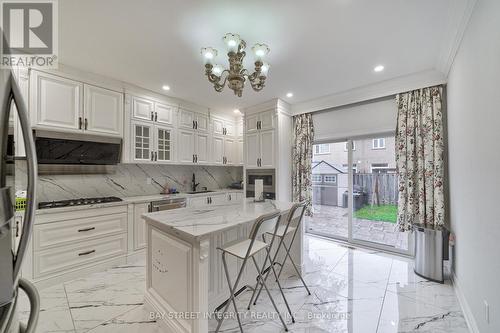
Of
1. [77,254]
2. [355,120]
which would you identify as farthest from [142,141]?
[355,120]

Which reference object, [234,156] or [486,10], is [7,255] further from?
[234,156]

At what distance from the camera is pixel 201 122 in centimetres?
427

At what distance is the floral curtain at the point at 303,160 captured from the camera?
3.96 meters

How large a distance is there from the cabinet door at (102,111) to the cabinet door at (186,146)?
103 centimetres

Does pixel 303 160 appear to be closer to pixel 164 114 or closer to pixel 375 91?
pixel 375 91

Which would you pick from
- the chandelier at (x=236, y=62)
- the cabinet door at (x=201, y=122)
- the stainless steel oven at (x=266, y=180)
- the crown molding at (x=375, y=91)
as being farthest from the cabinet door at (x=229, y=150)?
the chandelier at (x=236, y=62)

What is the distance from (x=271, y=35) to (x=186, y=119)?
249cm

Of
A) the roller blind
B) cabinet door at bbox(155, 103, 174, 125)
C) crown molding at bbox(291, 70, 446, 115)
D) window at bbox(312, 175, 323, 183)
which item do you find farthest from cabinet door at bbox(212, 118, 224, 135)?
window at bbox(312, 175, 323, 183)

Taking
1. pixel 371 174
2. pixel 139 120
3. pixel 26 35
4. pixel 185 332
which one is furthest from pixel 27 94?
pixel 371 174

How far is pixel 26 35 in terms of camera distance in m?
2.01

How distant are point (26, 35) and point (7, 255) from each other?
2574mm

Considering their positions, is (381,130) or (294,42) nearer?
(294,42)

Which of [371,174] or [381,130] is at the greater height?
[381,130]

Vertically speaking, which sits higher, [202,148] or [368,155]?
[202,148]
